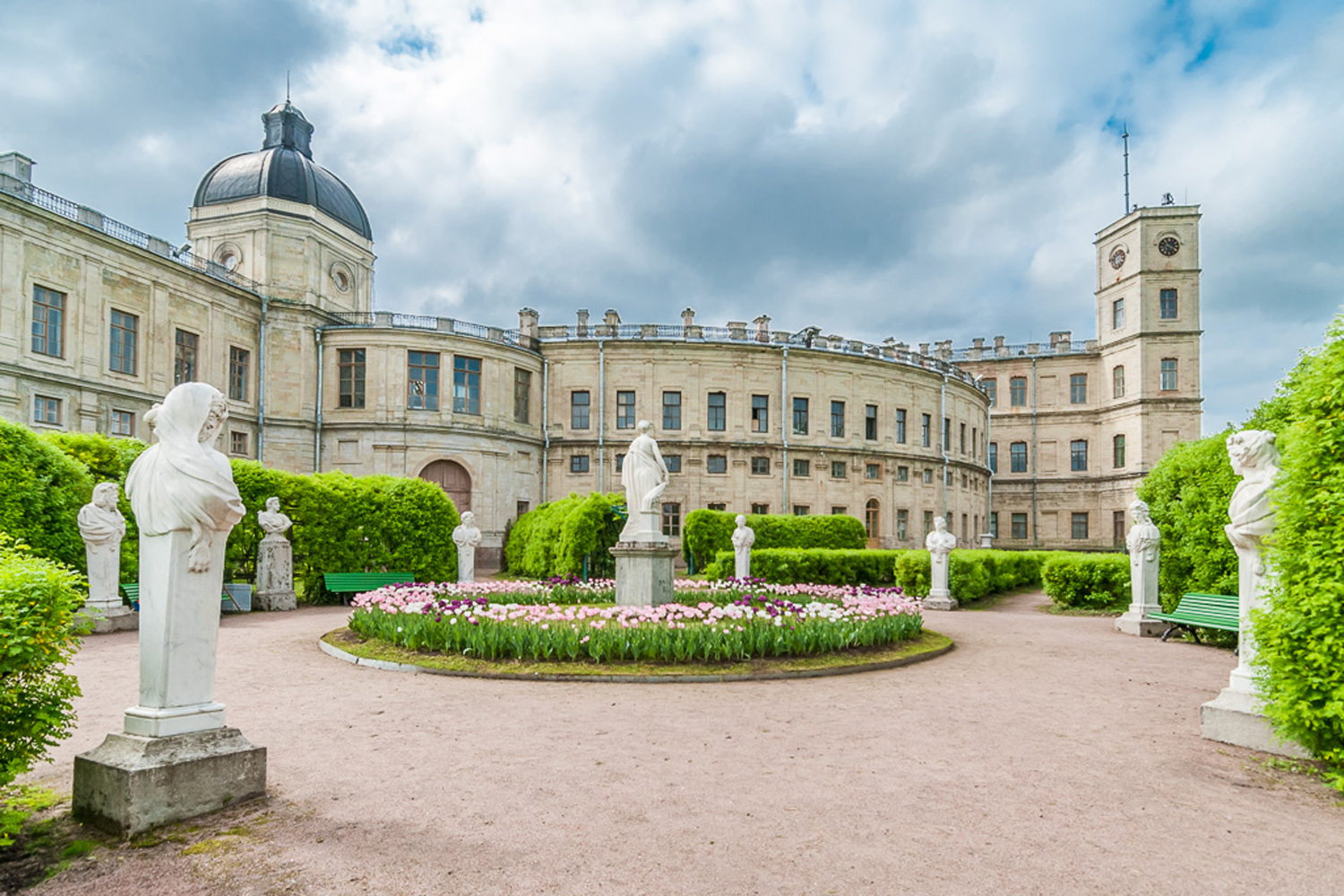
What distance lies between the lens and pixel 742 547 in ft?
67.3

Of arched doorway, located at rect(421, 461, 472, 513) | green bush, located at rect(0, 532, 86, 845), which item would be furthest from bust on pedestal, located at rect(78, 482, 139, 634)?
arched doorway, located at rect(421, 461, 472, 513)

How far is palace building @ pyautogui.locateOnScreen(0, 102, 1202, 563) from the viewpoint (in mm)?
25797

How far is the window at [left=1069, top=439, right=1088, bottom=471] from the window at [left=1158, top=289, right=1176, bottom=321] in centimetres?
887

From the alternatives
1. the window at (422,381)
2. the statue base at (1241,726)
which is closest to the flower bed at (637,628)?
the statue base at (1241,726)

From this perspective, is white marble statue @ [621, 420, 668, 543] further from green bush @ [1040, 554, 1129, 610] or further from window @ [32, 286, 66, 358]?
window @ [32, 286, 66, 358]

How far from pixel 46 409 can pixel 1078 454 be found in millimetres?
53373

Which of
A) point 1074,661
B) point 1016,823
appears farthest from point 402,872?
point 1074,661

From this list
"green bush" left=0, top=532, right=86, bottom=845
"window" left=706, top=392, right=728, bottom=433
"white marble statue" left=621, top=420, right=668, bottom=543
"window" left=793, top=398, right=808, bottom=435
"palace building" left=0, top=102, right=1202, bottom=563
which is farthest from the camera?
"window" left=793, top=398, right=808, bottom=435

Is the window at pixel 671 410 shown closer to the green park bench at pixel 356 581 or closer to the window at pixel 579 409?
the window at pixel 579 409

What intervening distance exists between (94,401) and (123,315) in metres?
3.31

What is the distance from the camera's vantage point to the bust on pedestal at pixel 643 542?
1290cm

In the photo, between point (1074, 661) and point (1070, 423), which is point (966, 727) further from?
point (1070, 423)

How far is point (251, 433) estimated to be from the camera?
1230 inches

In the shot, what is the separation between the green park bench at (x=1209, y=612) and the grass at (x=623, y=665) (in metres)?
3.89
